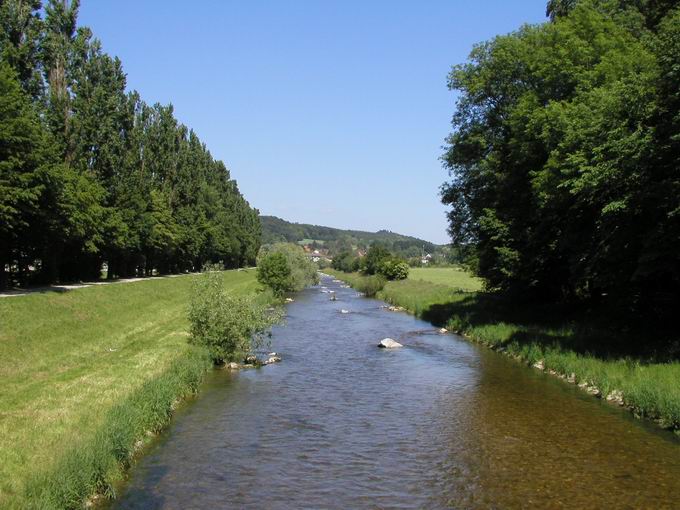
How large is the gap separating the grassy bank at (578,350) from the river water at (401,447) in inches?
34.8

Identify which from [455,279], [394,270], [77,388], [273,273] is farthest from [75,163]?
[455,279]

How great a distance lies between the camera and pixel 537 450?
17.1m

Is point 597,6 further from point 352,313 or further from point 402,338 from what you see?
point 352,313

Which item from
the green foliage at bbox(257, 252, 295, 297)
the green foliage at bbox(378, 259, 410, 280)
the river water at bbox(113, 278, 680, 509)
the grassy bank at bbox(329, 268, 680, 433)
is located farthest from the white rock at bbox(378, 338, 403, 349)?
the green foliage at bbox(378, 259, 410, 280)

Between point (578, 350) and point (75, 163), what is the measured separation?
154 ft

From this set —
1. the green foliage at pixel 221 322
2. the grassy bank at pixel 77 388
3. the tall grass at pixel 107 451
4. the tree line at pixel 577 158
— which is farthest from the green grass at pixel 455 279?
the tall grass at pixel 107 451

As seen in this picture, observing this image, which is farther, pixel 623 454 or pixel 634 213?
pixel 634 213

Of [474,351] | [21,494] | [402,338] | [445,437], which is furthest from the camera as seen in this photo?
[402,338]

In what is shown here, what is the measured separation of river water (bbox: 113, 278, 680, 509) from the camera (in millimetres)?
13836

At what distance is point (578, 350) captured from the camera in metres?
28.5

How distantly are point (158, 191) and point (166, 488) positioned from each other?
7691 centimetres

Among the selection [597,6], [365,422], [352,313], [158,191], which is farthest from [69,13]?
[365,422]

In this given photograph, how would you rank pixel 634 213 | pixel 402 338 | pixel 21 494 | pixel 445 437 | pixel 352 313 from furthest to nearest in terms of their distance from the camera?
pixel 352 313, pixel 402 338, pixel 634 213, pixel 445 437, pixel 21 494

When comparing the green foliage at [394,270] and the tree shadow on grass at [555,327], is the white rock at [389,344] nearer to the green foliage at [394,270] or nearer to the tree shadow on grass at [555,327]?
the tree shadow on grass at [555,327]
